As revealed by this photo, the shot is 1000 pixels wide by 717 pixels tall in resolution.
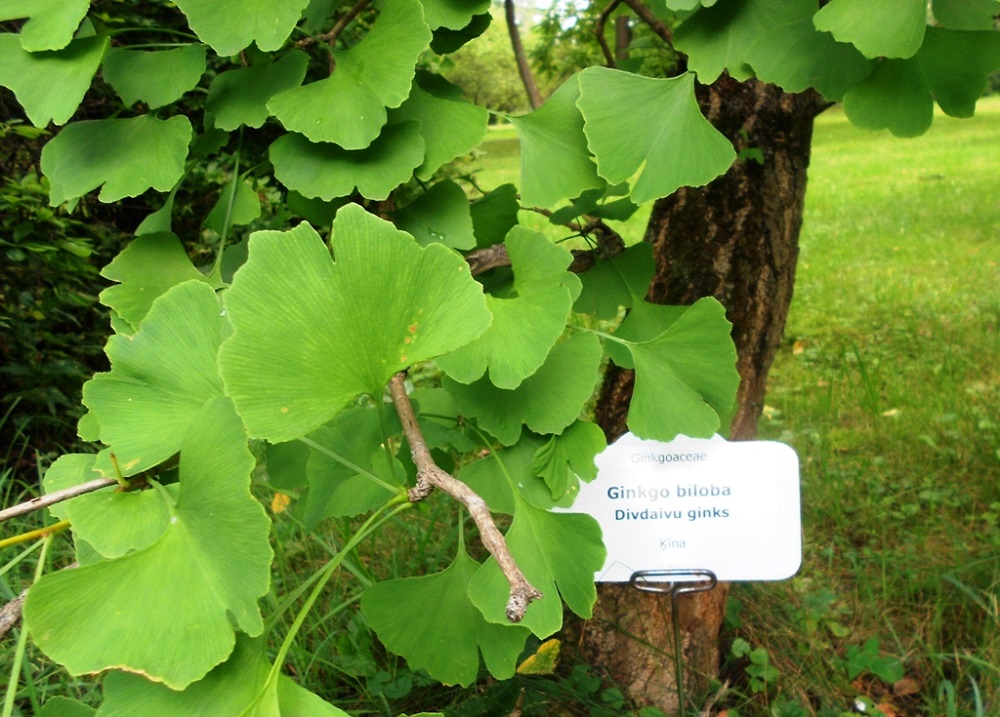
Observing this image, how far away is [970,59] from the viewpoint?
2.01 ft

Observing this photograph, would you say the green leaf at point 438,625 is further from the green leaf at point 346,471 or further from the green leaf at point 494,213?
the green leaf at point 494,213

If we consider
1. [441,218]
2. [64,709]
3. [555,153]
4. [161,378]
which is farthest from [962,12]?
[64,709]

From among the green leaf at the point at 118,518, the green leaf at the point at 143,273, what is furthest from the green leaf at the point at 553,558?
the green leaf at the point at 143,273

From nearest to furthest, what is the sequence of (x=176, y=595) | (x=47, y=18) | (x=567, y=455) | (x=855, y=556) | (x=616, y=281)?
(x=176, y=595) → (x=47, y=18) → (x=567, y=455) → (x=616, y=281) → (x=855, y=556)

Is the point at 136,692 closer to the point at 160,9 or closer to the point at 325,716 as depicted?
the point at 325,716

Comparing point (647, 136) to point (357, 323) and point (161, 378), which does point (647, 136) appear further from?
point (161, 378)

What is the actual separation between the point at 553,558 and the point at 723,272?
58 cm

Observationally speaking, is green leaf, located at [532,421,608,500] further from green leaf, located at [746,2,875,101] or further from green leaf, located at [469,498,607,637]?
green leaf, located at [746,2,875,101]

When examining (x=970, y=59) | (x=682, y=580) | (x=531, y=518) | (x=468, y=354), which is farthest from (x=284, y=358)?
(x=682, y=580)

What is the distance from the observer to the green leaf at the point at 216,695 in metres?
0.50

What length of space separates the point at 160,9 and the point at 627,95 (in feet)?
6.01

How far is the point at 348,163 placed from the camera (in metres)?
0.64

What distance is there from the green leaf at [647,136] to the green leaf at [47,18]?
14.8 inches

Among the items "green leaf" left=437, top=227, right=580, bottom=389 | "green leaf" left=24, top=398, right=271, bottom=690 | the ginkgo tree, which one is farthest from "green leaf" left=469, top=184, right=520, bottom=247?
"green leaf" left=24, top=398, right=271, bottom=690
